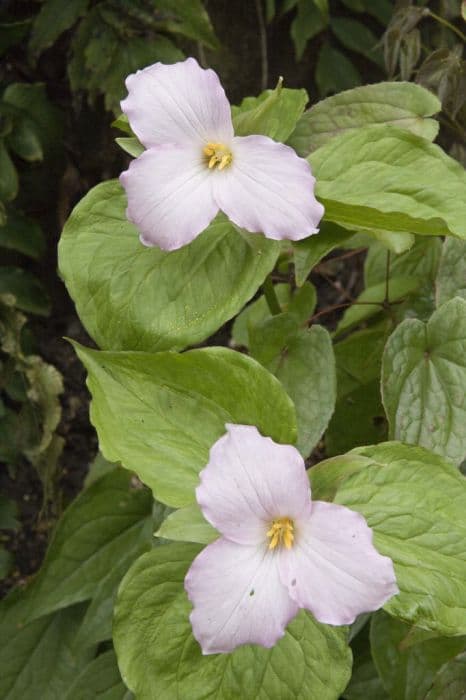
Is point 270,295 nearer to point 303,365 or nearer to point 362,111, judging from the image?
point 303,365

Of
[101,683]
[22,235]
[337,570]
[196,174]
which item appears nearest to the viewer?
[337,570]

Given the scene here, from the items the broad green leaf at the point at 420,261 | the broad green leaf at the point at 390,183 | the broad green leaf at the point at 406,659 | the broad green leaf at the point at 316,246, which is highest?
the broad green leaf at the point at 390,183

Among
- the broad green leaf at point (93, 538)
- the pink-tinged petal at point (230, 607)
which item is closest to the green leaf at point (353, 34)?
the broad green leaf at point (93, 538)

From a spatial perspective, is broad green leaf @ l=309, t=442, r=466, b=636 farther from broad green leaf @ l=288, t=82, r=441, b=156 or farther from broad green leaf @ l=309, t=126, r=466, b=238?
broad green leaf @ l=288, t=82, r=441, b=156

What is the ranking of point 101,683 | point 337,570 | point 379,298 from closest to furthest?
point 337,570 → point 101,683 → point 379,298

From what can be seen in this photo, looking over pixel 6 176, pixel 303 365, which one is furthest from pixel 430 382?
pixel 6 176

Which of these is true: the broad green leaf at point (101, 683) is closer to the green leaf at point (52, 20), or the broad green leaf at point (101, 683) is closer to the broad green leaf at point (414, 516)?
the broad green leaf at point (414, 516)

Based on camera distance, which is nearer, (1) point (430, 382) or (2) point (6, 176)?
(1) point (430, 382)

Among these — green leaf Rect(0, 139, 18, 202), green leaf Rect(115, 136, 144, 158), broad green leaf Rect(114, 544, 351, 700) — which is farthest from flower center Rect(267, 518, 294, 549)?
green leaf Rect(0, 139, 18, 202)
